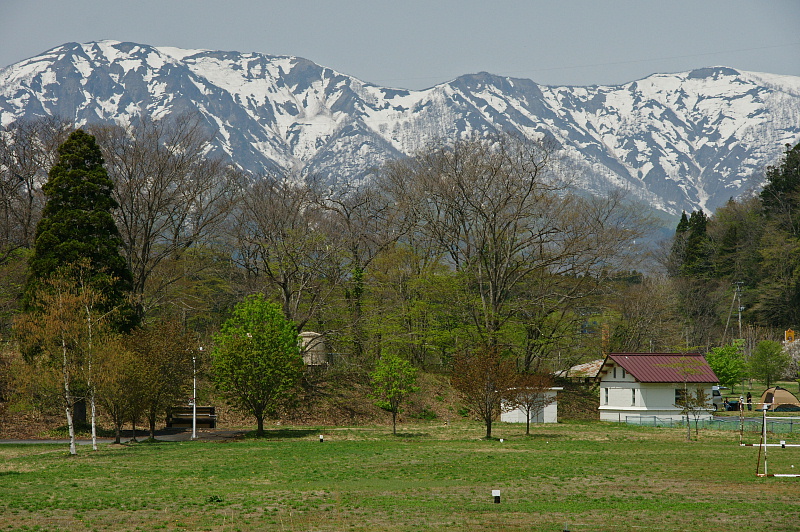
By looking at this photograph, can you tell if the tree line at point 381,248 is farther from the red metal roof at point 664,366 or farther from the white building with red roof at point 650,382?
the red metal roof at point 664,366

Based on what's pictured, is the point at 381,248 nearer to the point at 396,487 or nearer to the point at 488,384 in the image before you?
the point at 488,384

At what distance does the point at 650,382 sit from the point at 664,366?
1.94 m

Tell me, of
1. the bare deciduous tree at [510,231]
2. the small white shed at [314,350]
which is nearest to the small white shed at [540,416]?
the bare deciduous tree at [510,231]

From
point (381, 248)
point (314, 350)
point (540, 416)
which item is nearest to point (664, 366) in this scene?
point (540, 416)

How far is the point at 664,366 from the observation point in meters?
55.2

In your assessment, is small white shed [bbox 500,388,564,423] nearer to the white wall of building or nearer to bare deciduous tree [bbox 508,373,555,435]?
the white wall of building

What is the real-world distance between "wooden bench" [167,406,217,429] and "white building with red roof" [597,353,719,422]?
85.4 feet

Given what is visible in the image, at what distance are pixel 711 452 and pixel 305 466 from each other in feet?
54.7

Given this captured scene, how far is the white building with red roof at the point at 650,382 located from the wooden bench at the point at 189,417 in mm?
26017

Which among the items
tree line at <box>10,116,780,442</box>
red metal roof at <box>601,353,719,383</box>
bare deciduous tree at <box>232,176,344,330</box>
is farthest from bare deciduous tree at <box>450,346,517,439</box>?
red metal roof at <box>601,353,719,383</box>

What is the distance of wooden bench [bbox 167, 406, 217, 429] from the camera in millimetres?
45938

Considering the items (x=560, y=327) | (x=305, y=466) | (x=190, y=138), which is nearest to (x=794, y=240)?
(x=560, y=327)

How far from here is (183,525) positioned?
1759 cm

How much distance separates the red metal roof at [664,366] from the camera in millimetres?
54031
